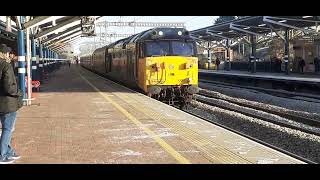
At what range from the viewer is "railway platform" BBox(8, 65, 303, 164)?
7141 millimetres

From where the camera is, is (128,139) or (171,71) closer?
(128,139)

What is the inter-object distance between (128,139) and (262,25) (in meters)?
27.8

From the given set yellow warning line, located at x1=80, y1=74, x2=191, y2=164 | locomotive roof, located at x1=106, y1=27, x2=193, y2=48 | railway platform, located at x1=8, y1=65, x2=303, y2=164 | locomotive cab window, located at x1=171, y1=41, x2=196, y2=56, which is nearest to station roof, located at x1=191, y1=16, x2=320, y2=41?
locomotive roof, located at x1=106, y1=27, x2=193, y2=48

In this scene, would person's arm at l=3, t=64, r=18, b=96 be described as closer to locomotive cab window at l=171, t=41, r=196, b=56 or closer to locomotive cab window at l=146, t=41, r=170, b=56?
locomotive cab window at l=146, t=41, r=170, b=56

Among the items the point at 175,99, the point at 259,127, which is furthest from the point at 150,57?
the point at 259,127

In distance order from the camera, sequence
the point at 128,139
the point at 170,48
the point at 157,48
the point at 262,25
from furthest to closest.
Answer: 1. the point at 262,25
2. the point at 170,48
3. the point at 157,48
4. the point at 128,139

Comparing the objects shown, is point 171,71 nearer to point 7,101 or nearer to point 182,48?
point 182,48

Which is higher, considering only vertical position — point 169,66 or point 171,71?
point 169,66

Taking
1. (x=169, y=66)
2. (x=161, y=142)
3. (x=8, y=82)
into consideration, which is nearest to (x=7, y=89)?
(x=8, y=82)

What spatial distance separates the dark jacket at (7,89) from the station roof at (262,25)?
23.7 meters

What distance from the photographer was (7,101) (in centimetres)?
691
